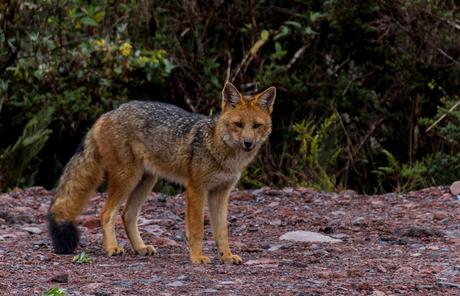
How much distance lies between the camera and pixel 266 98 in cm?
816

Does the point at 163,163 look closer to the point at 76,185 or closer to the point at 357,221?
the point at 76,185

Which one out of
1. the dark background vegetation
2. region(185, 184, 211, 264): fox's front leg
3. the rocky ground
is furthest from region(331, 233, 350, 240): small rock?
the dark background vegetation

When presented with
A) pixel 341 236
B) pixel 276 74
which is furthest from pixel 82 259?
pixel 276 74

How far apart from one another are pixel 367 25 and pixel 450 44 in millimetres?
1393

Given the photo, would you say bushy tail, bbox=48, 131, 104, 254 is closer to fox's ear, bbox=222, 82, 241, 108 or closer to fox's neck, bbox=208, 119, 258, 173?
fox's neck, bbox=208, 119, 258, 173

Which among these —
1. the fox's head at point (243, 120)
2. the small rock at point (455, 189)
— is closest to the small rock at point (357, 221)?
the small rock at point (455, 189)

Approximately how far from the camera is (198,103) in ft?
45.6

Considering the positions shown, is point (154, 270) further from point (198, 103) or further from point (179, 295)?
point (198, 103)

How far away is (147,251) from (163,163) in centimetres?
71

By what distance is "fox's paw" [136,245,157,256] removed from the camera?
319 inches

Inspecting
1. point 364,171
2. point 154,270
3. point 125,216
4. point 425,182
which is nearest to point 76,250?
point 125,216

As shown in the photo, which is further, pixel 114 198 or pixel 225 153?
pixel 114 198

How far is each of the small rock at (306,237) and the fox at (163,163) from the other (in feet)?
2.70

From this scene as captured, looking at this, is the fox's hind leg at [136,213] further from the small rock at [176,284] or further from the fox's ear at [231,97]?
the small rock at [176,284]
